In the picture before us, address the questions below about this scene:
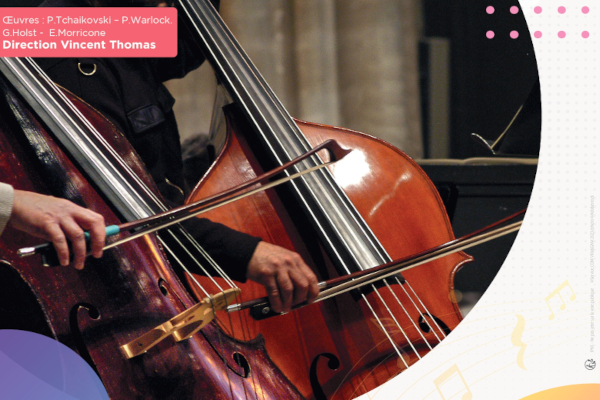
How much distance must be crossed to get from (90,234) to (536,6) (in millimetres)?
625

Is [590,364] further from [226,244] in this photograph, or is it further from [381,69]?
[381,69]

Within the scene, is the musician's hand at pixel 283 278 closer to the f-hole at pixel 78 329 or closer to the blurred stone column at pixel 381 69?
the f-hole at pixel 78 329

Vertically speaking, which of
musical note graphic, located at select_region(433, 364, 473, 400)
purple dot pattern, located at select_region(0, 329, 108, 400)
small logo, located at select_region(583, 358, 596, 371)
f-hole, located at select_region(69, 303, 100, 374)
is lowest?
musical note graphic, located at select_region(433, 364, 473, 400)

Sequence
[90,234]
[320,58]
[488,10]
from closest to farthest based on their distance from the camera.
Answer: [90,234] → [488,10] → [320,58]

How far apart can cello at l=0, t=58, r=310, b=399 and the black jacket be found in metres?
0.05

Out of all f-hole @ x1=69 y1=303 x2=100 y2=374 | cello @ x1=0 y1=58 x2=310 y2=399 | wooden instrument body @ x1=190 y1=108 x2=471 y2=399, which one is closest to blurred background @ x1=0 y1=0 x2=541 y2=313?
wooden instrument body @ x1=190 y1=108 x2=471 y2=399

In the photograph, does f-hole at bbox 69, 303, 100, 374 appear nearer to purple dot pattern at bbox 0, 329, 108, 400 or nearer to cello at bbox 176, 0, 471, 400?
purple dot pattern at bbox 0, 329, 108, 400

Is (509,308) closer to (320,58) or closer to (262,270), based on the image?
(262,270)

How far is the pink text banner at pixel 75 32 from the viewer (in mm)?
580

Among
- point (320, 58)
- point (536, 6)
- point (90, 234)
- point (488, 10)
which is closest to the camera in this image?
point (90, 234)

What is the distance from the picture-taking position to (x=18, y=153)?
0.57m

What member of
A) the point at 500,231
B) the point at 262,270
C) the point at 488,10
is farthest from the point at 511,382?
the point at 488,10

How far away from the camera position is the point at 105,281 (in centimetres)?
53

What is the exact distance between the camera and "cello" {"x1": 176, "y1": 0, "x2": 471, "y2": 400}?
2.04 feet
